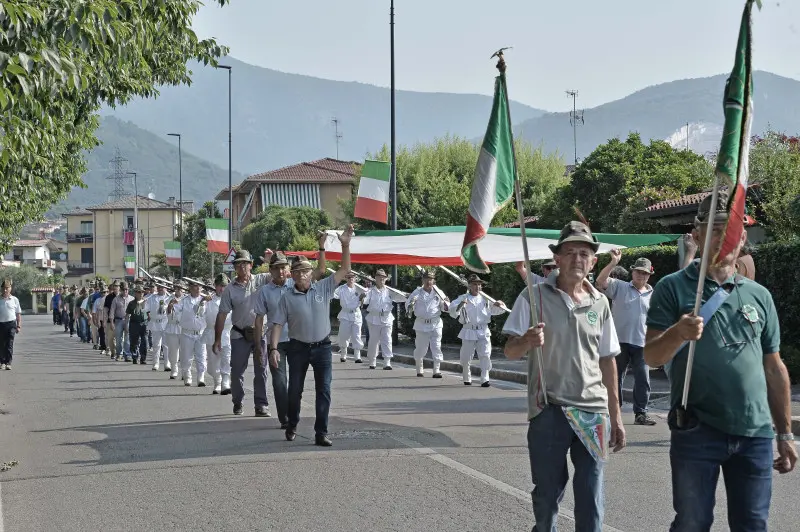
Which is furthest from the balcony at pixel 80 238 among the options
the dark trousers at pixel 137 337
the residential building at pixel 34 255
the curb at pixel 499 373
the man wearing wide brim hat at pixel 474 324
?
the man wearing wide brim hat at pixel 474 324

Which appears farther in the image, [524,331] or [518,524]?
[518,524]

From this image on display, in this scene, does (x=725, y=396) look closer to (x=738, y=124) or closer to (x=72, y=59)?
(x=738, y=124)

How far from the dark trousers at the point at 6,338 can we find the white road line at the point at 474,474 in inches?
602

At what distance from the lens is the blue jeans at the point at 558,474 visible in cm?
551

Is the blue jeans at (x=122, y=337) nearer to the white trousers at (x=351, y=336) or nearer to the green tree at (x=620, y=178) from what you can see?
the white trousers at (x=351, y=336)

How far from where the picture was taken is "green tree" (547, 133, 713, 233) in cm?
3167

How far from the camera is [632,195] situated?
32.0m

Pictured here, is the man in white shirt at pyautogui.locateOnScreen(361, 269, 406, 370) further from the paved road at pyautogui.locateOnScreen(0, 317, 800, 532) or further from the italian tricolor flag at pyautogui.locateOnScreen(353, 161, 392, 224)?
the paved road at pyautogui.locateOnScreen(0, 317, 800, 532)

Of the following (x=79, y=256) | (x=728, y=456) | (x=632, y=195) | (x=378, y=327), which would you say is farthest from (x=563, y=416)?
(x=79, y=256)

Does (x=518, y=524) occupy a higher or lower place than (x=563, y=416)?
lower

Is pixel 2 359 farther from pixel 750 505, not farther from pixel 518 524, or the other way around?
pixel 750 505

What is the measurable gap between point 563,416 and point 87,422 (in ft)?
31.3

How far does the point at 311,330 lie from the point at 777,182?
45.9 ft

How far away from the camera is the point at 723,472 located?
4.91 m
